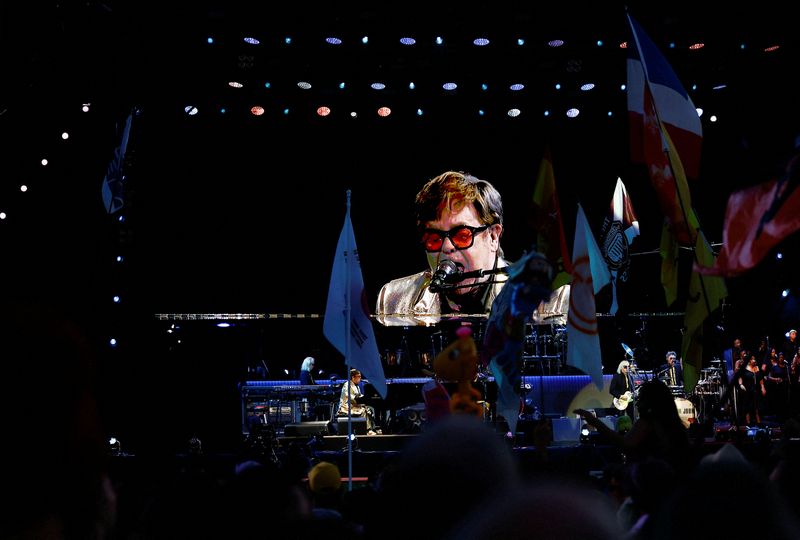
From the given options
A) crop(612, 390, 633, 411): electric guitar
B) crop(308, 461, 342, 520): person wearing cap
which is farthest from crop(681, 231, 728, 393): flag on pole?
crop(612, 390, 633, 411): electric guitar

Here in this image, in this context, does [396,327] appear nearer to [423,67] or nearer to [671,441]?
[423,67]

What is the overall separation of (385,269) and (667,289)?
872 cm

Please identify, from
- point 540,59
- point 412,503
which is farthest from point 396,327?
point 412,503

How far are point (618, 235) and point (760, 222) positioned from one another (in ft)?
33.2

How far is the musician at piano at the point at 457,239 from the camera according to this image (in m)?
15.3

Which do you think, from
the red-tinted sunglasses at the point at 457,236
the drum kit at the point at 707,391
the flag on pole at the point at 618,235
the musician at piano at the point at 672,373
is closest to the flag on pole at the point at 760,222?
the flag on pole at the point at 618,235

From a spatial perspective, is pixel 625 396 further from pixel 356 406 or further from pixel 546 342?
pixel 356 406

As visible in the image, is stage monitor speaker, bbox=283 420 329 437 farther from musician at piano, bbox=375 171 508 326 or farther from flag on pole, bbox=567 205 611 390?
flag on pole, bbox=567 205 611 390

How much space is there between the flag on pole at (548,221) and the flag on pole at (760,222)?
4632mm

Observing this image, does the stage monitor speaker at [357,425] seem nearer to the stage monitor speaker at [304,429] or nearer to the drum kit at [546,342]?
the stage monitor speaker at [304,429]

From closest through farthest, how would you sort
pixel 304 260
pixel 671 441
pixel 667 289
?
pixel 671 441
pixel 667 289
pixel 304 260

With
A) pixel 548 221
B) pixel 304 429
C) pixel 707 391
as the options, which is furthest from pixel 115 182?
pixel 707 391

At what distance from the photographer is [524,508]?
0.97 meters

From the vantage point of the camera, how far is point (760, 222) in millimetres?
4348
